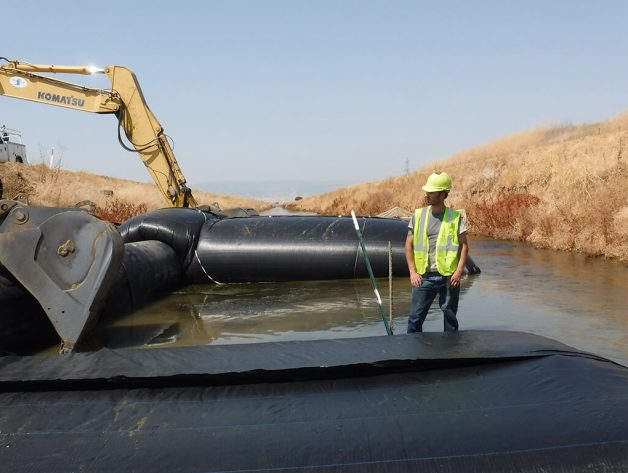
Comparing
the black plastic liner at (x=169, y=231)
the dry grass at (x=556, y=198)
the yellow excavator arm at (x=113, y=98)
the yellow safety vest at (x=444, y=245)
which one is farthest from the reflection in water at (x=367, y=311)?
the yellow excavator arm at (x=113, y=98)

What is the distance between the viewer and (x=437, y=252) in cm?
422

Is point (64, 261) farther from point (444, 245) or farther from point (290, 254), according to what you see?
point (290, 254)

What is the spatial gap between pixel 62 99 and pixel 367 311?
814 centimetres

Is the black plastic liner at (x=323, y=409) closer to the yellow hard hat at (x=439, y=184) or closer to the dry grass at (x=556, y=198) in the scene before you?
the yellow hard hat at (x=439, y=184)

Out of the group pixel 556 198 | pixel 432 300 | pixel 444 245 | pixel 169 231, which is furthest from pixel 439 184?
pixel 556 198

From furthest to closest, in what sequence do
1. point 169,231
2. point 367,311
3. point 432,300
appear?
point 169,231 < point 367,311 < point 432,300

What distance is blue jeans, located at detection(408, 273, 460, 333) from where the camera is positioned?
14.0 ft

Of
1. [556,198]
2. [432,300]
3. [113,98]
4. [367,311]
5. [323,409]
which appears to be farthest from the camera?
[556,198]

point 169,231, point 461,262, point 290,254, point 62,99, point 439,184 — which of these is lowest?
point 290,254

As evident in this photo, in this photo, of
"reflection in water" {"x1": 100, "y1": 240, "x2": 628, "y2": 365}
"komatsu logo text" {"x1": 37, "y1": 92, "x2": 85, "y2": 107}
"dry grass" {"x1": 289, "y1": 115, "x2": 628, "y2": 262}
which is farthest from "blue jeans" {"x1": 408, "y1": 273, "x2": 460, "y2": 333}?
"komatsu logo text" {"x1": 37, "y1": 92, "x2": 85, "y2": 107}

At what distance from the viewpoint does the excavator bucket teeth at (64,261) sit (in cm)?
459

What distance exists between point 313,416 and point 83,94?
1025 centimetres

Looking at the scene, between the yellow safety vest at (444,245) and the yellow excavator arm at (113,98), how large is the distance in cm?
827

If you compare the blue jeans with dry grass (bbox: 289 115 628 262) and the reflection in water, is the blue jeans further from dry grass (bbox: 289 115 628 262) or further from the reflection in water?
dry grass (bbox: 289 115 628 262)
